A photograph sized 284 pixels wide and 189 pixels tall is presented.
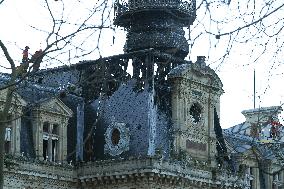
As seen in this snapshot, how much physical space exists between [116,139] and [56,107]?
140 inches

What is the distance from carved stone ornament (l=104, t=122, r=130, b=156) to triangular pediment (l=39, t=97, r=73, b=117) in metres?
2.32

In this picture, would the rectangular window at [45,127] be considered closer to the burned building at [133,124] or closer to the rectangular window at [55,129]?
the burned building at [133,124]

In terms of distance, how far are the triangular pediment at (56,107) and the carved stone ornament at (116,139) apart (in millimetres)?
2319

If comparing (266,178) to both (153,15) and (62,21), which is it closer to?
(153,15)

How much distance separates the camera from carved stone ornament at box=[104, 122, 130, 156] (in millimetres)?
45406

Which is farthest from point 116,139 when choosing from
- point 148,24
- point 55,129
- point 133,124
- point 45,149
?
point 148,24

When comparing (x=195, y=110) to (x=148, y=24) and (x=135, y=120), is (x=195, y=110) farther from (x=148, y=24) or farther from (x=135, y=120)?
(x=148, y=24)

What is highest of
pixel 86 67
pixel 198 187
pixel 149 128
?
pixel 86 67

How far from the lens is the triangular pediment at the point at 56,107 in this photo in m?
44.3

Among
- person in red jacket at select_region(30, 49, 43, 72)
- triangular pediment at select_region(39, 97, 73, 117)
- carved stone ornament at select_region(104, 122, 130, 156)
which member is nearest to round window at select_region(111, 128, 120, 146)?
carved stone ornament at select_region(104, 122, 130, 156)

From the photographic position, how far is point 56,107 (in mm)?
45219

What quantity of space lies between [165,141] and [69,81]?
6.60 metres

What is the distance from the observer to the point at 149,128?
45.2m

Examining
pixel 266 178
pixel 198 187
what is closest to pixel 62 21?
pixel 198 187
